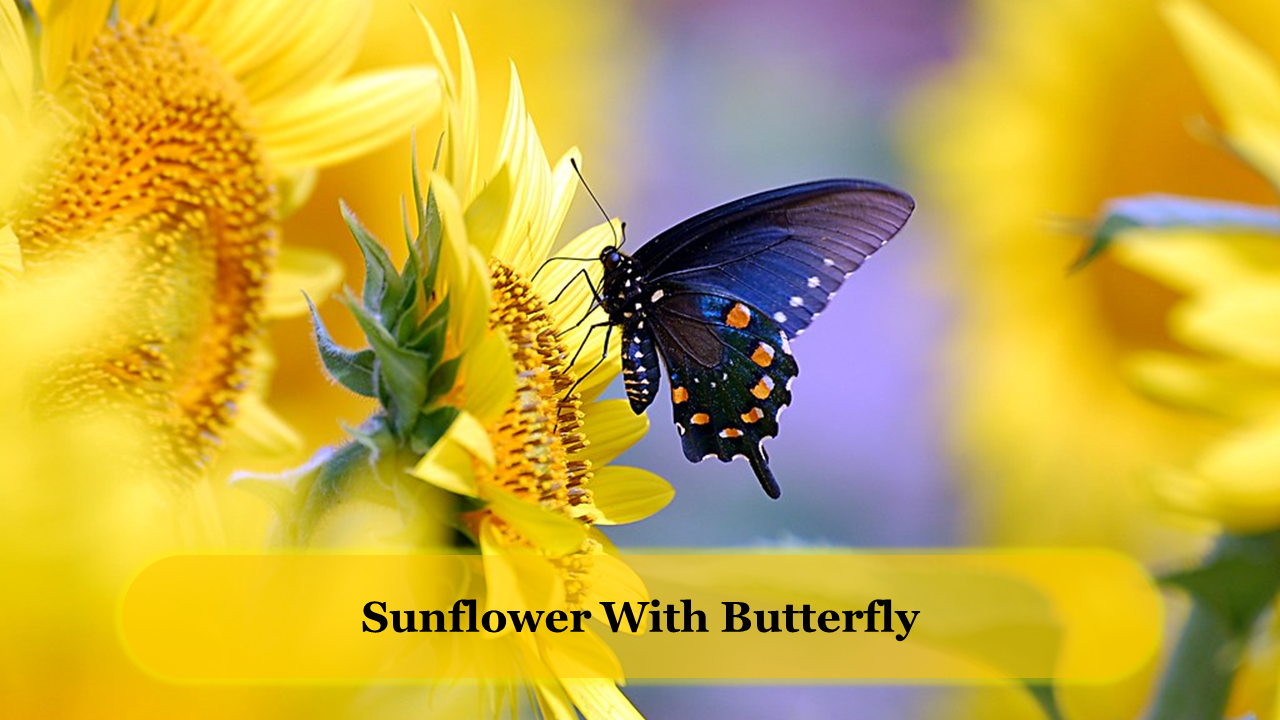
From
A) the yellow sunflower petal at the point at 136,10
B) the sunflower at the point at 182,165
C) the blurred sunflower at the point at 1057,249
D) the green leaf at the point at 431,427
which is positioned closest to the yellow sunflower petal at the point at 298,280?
the sunflower at the point at 182,165

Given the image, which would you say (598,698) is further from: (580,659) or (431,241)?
(431,241)

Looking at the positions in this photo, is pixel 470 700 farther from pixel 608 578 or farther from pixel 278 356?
pixel 278 356

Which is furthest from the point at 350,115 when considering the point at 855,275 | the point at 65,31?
the point at 855,275

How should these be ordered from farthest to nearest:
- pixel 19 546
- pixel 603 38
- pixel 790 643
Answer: pixel 603 38
pixel 790 643
pixel 19 546

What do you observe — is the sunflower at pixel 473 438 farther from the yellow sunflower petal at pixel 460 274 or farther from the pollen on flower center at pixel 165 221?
the pollen on flower center at pixel 165 221

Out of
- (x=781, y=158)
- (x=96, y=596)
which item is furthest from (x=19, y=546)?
(x=781, y=158)

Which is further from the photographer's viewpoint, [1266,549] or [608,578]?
[608,578]
